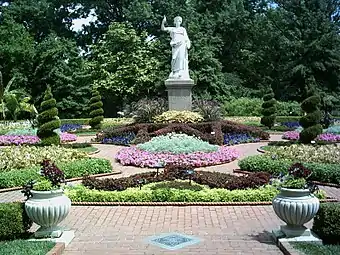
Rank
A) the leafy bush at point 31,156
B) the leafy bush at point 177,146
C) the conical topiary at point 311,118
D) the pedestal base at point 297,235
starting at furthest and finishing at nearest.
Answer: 1. the conical topiary at point 311,118
2. the leafy bush at point 177,146
3. the leafy bush at point 31,156
4. the pedestal base at point 297,235

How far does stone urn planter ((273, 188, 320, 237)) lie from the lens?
6.22 metres

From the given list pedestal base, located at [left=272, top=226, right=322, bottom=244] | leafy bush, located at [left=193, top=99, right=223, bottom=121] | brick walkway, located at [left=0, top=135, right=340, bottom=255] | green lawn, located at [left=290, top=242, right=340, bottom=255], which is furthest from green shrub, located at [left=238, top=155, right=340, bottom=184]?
leafy bush, located at [left=193, top=99, right=223, bottom=121]

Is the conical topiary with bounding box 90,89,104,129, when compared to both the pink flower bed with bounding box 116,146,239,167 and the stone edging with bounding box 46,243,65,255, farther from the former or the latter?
the stone edging with bounding box 46,243,65,255

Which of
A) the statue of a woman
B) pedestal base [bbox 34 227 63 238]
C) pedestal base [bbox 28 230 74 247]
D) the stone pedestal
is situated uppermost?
the statue of a woman

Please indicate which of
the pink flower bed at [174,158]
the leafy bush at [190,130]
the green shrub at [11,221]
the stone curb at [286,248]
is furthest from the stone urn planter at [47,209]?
the leafy bush at [190,130]

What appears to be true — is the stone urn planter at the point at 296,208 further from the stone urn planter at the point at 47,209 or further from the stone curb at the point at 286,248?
the stone urn planter at the point at 47,209

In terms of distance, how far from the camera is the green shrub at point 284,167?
1061 cm

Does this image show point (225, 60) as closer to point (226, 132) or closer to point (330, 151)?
point (226, 132)

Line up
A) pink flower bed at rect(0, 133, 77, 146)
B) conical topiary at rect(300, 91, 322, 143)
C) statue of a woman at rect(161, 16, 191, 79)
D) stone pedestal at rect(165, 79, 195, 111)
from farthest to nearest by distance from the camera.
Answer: statue of a woman at rect(161, 16, 191, 79), stone pedestal at rect(165, 79, 195, 111), pink flower bed at rect(0, 133, 77, 146), conical topiary at rect(300, 91, 322, 143)

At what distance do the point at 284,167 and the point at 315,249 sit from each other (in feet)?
17.8

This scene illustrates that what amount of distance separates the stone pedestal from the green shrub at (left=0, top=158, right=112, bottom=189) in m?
9.88

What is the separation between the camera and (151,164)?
1327 cm

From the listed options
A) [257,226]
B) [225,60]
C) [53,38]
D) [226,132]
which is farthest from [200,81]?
[257,226]

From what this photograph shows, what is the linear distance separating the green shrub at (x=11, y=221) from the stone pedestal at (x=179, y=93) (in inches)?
615
